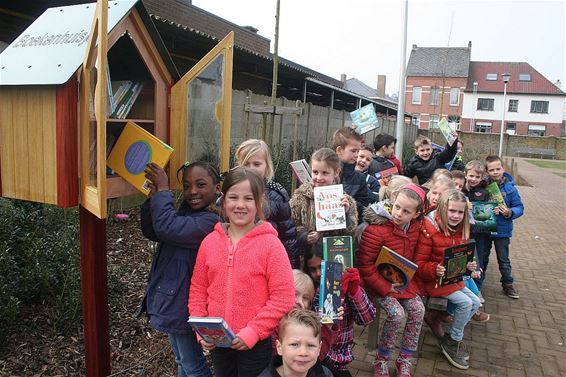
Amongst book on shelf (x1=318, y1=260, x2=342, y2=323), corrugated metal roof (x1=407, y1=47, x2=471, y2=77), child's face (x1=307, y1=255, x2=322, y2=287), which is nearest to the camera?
book on shelf (x1=318, y1=260, x2=342, y2=323)

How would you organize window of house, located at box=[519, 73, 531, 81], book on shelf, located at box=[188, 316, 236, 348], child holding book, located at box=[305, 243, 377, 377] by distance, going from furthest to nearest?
window of house, located at box=[519, 73, 531, 81], child holding book, located at box=[305, 243, 377, 377], book on shelf, located at box=[188, 316, 236, 348]

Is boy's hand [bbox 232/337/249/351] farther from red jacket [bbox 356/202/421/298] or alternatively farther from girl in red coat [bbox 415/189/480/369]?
girl in red coat [bbox 415/189/480/369]

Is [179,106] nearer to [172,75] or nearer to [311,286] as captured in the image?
[172,75]

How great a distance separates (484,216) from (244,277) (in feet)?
11.5

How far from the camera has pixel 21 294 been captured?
3.71m

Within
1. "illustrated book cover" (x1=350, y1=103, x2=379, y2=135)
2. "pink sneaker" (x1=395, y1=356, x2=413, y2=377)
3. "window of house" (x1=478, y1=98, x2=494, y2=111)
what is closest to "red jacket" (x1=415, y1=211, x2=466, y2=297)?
"pink sneaker" (x1=395, y1=356, x2=413, y2=377)

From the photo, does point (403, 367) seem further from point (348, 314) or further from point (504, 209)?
point (504, 209)

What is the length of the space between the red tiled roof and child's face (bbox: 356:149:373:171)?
191 feet

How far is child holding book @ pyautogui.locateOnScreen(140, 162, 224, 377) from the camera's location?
7.64ft

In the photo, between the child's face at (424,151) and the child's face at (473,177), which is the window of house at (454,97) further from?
the child's face at (473,177)

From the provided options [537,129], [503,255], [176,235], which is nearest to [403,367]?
[176,235]

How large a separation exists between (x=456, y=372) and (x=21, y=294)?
3.47m

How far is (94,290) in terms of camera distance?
2535 millimetres

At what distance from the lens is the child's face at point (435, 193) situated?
421 cm
